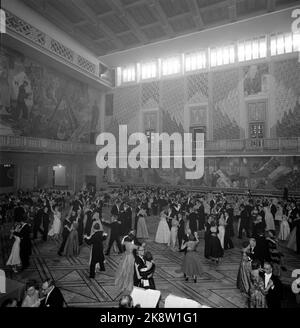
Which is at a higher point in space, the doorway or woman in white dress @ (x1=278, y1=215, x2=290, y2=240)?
the doorway

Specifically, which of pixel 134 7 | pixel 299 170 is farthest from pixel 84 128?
pixel 299 170

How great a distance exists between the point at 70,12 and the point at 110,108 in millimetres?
7852

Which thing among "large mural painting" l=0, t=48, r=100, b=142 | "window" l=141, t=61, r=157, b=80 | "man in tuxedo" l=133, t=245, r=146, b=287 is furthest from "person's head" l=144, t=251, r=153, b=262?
"window" l=141, t=61, r=157, b=80

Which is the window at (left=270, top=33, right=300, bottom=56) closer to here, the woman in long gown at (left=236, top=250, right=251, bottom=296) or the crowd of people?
the crowd of people

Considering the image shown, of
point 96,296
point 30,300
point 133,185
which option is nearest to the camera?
point 30,300

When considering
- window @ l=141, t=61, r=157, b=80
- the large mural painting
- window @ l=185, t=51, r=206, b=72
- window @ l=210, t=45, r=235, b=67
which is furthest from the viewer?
window @ l=141, t=61, r=157, b=80

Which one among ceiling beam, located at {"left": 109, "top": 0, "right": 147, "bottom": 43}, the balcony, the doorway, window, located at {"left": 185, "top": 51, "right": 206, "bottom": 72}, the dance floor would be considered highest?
ceiling beam, located at {"left": 109, "top": 0, "right": 147, "bottom": 43}

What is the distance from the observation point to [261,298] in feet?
14.7

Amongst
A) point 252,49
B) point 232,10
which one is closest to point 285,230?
point 232,10

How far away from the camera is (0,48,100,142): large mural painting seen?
562 inches

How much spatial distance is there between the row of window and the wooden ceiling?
230cm

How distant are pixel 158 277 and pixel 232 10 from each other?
15026 millimetres

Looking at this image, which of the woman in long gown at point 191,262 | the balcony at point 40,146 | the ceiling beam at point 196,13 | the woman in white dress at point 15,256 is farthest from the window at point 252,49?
the woman in white dress at point 15,256
